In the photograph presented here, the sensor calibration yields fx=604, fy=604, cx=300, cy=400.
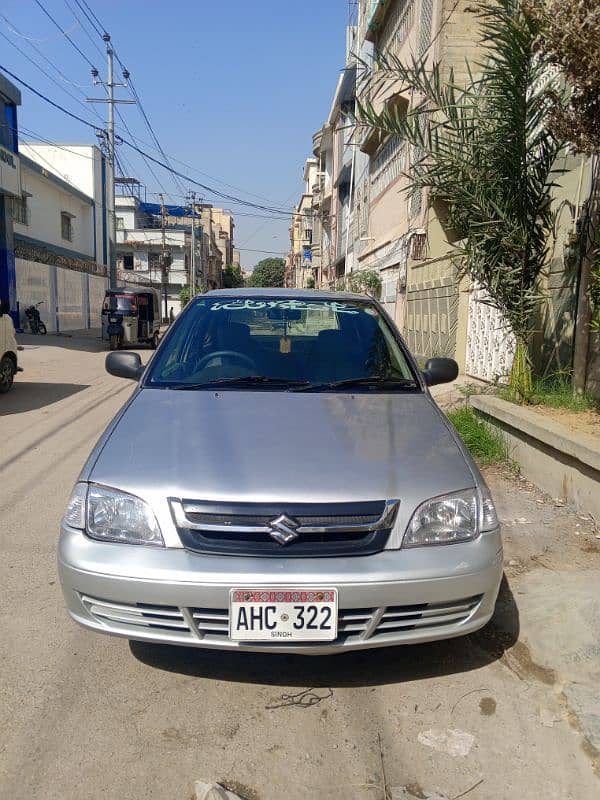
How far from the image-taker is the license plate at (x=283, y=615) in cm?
214

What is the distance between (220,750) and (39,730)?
68cm

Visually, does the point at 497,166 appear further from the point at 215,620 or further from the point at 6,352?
the point at 6,352

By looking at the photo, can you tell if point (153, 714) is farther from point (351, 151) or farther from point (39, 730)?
point (351, 151)

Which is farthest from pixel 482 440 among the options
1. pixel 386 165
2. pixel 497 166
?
pixel 386 165

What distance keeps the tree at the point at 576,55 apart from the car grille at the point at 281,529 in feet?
10.8

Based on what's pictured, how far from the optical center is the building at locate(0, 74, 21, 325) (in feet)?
60.9

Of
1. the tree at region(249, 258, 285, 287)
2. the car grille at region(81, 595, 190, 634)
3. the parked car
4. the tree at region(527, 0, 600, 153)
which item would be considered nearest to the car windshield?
the car grille at region(81, 595, 190, 634)

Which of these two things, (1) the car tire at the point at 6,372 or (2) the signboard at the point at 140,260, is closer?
(1) the car tire at the point at 6,372

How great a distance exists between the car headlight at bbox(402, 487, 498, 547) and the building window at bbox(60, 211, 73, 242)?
30.1 meters

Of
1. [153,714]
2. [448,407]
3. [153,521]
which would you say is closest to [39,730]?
[153,714]

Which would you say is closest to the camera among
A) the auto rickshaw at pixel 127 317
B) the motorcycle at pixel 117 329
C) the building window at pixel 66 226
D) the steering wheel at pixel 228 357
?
the steering wheel at pixel 228 357

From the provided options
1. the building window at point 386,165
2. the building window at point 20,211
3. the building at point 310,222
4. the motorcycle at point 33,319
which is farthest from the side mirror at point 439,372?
the building at point 310,222

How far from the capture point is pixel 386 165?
62.0 feet

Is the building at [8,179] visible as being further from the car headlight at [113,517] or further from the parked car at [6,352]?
the car headlight at [113,517]
